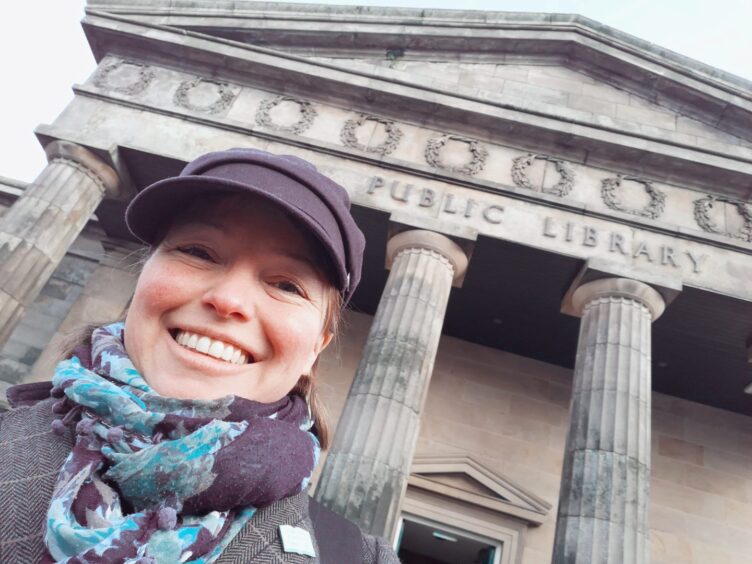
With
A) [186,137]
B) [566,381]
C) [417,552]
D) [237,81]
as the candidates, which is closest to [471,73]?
[237,81]

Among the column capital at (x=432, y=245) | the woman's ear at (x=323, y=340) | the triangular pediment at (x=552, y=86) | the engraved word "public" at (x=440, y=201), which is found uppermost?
the triangular pediment at (x=552, y=86)

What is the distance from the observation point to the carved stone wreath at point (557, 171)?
9828 millimetres

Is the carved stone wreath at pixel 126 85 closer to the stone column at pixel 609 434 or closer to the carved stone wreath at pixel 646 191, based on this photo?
the carved stone wreath at pixel 646 191

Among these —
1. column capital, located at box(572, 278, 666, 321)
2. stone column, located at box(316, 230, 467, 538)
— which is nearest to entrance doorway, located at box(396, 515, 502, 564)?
stone column, located at box(316, 230, 467, 538)

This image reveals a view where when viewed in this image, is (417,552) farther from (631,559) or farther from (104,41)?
(104,41)

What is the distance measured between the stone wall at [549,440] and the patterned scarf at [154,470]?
388 inches

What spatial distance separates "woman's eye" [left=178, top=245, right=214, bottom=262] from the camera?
1558 mm

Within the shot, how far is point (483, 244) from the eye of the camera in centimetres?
959

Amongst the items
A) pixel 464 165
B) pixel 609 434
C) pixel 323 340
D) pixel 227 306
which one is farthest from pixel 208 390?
pixel 464 165

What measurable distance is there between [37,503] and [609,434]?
7.87 m

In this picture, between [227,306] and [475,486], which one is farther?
[475,486]

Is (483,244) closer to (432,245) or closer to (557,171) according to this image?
(432,245)

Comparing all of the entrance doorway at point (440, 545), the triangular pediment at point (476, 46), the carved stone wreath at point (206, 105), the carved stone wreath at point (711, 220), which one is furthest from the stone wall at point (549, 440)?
the triangular pediment at point (476, 46)

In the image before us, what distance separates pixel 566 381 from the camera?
12.7m
